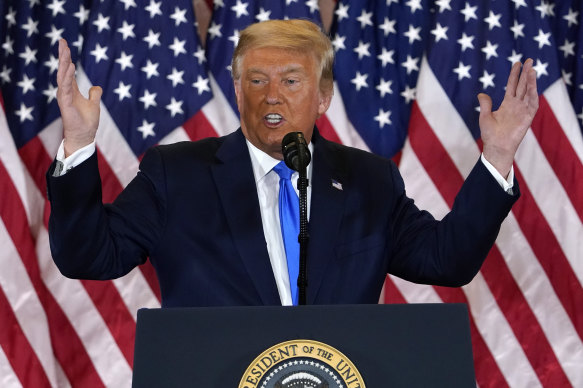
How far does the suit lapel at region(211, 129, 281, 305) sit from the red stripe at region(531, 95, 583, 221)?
84.1 inches

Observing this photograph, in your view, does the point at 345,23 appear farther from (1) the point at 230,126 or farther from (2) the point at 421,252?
(2) the point at 421,252

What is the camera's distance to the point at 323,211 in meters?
2.09

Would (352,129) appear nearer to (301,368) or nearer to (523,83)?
(523,83)

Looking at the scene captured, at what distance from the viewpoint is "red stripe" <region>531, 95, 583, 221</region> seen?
3.93 m

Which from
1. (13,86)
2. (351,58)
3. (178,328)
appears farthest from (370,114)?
(178,328)

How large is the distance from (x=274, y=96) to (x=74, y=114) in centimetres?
68

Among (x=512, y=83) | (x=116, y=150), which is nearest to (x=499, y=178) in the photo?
(x=512, y=83)

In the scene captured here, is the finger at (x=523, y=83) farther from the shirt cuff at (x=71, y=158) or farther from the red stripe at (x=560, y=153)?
the red stripe at (x=560, y=153)

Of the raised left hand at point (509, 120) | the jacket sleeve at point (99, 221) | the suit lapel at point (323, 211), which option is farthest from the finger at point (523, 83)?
the jacket sleeve at point (99, 221)

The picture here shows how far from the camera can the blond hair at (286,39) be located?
2.32m

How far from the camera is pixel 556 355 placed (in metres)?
3.87

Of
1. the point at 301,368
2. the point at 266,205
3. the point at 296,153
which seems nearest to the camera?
the point at 301,368

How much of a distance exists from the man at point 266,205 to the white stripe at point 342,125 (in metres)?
1.57

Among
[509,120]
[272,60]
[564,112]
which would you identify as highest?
[564,112]
